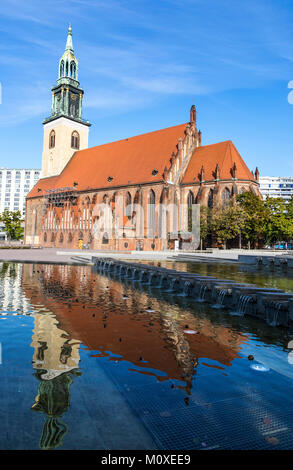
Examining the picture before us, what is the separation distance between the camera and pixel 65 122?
71.6 meters

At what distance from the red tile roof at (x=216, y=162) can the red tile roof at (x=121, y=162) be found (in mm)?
4373

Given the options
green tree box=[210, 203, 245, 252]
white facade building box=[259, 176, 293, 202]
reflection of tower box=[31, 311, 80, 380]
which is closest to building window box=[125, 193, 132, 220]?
green tree box=[210, 203, 245, 252]

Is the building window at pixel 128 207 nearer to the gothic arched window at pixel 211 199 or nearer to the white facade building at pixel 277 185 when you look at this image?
the gothic arched window at pixel 211 199

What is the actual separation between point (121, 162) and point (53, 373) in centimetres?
6297

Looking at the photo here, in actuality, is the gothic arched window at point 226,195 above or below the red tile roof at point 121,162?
below

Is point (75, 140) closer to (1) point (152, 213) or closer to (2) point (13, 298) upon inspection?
(1) point (152, 213)

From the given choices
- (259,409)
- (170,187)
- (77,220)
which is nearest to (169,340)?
(259,409)

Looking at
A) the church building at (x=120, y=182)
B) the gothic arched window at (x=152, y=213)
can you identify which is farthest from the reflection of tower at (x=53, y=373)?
the gothic arched window at (x=152, y=213)

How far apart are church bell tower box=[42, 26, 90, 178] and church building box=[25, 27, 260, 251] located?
212mm

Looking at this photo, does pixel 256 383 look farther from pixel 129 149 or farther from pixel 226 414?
pixel 129 149

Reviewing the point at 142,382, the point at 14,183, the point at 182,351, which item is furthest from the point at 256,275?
the point at 14,183

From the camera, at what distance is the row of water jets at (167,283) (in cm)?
959

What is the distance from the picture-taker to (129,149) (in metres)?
66.8
